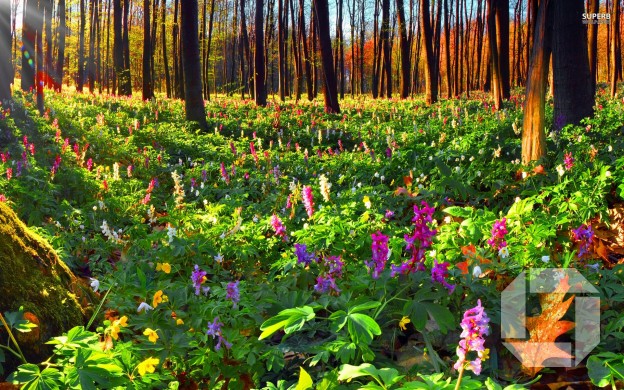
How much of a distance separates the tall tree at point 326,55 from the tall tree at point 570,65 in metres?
9.04

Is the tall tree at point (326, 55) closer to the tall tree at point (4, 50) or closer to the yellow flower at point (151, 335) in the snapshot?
the tall tree at point (4, 50)

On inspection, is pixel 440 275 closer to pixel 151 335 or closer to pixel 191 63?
pixel 151 335

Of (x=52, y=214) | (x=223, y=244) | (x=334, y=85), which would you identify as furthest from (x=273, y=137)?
(x=223, y=244)

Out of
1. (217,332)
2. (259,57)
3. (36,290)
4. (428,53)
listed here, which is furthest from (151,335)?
(428,53)

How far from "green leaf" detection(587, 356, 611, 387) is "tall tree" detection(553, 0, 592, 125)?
20.7 ft

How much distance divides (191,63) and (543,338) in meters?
12.2

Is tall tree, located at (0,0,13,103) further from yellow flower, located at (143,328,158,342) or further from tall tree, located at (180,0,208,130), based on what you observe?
yellow flower, located at (143,328,158,342)

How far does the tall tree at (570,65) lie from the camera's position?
23.1ft

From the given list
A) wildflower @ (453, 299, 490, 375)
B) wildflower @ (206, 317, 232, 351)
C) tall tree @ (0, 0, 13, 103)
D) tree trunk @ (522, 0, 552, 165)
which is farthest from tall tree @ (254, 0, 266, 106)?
wildflower @ (453, 299, 490, 375)

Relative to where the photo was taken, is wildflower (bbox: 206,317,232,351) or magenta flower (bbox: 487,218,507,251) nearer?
wildflower (bbox: 206,317,232,351)

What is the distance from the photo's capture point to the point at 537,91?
577 centimetres

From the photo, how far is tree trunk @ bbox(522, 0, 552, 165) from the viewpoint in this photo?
18.5 ft

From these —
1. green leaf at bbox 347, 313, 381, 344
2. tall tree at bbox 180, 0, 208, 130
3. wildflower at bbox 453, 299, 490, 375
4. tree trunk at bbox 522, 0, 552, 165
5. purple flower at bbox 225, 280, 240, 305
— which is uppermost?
tall tree at bbox 180, 0, 208, 130

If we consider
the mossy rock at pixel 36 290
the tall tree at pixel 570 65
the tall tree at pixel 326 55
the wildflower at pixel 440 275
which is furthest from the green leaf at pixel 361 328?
the tall tree at pixel 326 55
